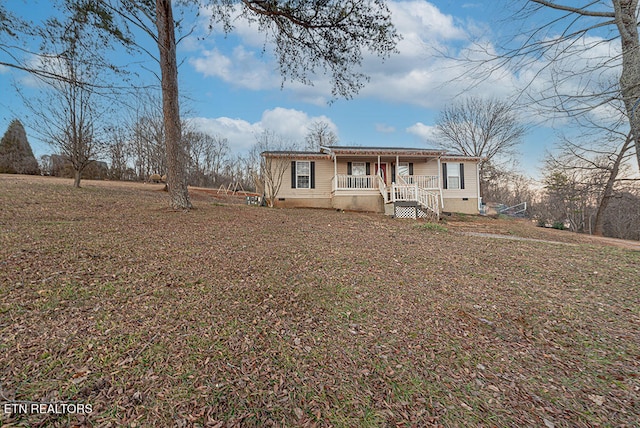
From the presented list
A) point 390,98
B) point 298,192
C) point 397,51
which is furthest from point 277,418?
point 298,192

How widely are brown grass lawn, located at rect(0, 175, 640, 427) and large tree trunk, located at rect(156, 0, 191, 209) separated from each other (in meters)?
2.97

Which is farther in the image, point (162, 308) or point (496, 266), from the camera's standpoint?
point (496, 266)

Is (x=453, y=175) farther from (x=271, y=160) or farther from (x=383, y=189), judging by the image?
(x=271, y=160)

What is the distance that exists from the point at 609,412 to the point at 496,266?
306 cm

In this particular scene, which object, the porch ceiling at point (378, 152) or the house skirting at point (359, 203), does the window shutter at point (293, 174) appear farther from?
the house skirting at point (359, 203)

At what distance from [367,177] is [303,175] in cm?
333

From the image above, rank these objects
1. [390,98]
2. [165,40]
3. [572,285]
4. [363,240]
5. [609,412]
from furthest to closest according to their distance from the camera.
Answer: [390,98], [165,40], [363,240], [572,285], [609,412]

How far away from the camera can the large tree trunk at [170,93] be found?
6.68m

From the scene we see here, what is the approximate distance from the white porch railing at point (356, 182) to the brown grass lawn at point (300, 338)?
953cm

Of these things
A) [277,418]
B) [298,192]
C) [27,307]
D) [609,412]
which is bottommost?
[609,412]

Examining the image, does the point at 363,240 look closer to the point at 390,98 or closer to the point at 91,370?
the point at 91,370

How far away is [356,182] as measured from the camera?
1405 cm

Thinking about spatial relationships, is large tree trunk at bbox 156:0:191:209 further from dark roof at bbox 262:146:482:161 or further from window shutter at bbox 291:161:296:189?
window shutter at bbox 291:161:296:189

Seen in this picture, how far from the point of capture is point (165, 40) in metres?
6.73
